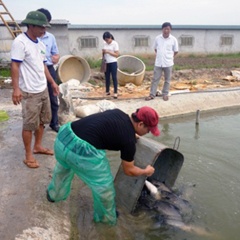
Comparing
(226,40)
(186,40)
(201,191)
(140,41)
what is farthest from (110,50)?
(226,40)

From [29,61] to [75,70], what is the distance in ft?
24.6

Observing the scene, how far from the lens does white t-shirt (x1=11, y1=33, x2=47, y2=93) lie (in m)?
3.51

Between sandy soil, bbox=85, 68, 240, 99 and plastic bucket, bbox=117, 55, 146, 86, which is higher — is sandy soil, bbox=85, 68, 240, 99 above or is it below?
below

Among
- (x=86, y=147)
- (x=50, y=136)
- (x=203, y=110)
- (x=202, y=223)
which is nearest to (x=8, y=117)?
(x=50, y=136)

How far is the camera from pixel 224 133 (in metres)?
6.82

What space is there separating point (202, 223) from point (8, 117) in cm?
471

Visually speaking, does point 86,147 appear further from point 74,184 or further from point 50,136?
point 50,136

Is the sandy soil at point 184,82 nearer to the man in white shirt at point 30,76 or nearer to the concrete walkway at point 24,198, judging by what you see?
the concrete walkway at point 24,198

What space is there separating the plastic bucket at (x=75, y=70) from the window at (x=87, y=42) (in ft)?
25.1

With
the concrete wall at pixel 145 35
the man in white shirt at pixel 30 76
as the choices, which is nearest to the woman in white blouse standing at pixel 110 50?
the man in white shirt at pixel 30 76

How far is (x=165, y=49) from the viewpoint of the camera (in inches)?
296

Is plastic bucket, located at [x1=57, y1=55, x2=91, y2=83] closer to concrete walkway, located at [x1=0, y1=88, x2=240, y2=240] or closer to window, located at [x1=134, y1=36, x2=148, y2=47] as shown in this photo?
concrete walkway, located at [x1=0, y1=88, x2=240, y2=240]

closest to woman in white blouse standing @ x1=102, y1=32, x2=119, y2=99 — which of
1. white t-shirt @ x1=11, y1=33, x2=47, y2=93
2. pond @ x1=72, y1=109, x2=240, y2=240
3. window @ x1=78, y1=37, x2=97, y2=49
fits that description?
pond @ x1=72, y1=109, x2=240, y2=240

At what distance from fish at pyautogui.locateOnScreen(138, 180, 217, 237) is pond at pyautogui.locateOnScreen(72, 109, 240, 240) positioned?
0.23 feet
